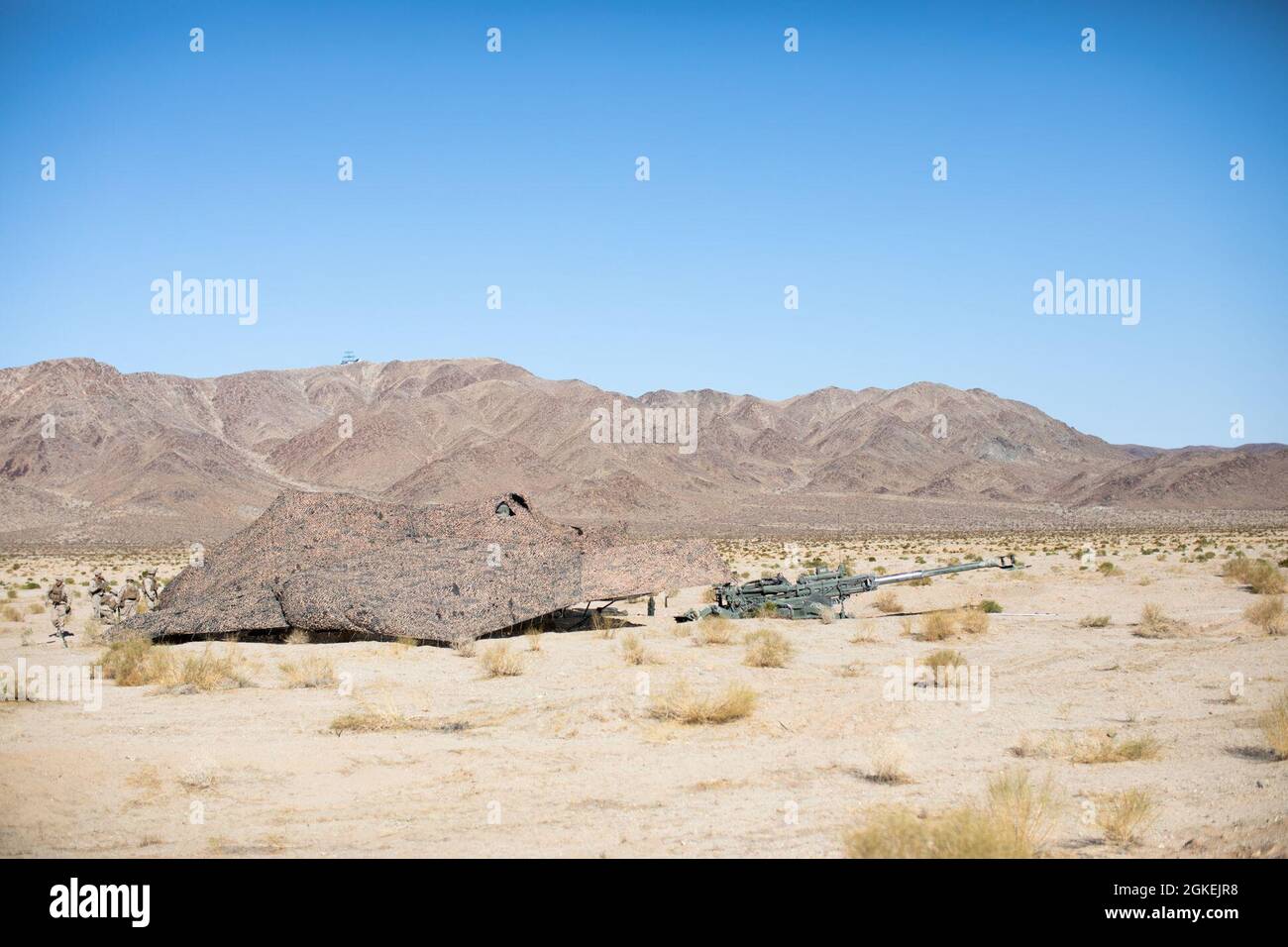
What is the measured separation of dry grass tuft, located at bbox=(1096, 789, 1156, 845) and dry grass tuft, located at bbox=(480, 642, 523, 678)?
332 inches

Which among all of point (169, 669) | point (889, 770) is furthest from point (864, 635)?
point (169, 669)

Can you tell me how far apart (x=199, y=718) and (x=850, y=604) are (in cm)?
1493

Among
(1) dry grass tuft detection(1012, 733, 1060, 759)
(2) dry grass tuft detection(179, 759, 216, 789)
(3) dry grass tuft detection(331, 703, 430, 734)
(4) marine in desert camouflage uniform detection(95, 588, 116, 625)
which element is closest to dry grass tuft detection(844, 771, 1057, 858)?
(1) dry grass tuft detection(1012, 733, 1060, 759)

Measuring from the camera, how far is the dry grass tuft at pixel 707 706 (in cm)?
1087

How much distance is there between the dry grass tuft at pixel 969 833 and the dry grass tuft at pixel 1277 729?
3.23 metres

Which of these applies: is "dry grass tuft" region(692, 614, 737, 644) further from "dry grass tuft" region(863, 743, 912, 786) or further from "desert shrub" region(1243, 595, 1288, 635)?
"desert shrub" region(1243, 595, 1288, 635)

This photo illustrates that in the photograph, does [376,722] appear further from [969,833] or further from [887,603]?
[887,603]

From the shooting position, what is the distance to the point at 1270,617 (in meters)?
16.4

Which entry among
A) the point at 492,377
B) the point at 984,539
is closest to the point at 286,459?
the point at 492,377

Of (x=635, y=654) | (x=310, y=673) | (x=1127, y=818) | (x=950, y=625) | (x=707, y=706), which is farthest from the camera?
(x=950, y=625)

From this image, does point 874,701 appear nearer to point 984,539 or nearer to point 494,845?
point 494,845

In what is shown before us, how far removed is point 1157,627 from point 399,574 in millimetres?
12562

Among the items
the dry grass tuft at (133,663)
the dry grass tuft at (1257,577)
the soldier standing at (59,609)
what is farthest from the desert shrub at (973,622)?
the soldier standing at (59,609)

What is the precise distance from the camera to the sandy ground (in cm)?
723
